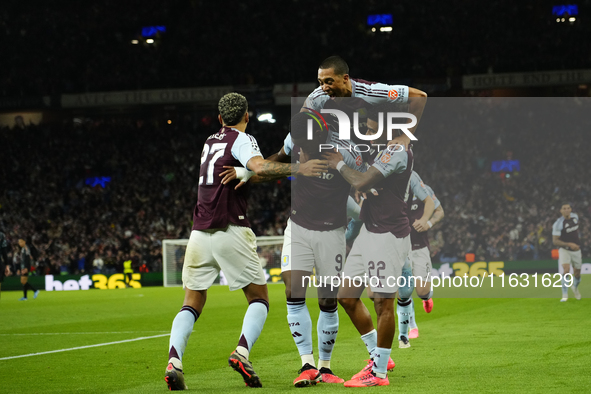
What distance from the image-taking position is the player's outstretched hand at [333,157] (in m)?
5.86

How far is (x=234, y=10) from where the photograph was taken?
122ft

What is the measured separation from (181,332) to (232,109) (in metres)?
1.88

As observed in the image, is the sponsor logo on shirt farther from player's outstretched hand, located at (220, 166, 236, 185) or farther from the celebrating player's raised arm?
player's outstretched hand, located at (220, 166, 236, 185)

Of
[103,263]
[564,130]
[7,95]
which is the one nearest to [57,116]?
[7,95]

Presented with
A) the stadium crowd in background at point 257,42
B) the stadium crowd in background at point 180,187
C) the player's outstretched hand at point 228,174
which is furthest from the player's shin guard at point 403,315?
the stadium crowd in background at point 257,42

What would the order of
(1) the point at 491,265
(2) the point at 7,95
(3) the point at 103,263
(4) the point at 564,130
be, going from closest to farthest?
1. (1) the point at 491,265
2. (3) the point at 103,263
3. (4) the point at 564,130
4. (2) the point at 7,95

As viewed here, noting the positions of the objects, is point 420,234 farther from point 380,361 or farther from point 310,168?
point 310,168

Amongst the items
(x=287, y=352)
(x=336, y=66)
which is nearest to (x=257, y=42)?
(x=287, y=352)

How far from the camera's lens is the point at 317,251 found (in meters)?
6.20

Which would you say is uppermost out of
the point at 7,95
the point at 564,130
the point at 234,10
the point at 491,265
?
the point at 234,10

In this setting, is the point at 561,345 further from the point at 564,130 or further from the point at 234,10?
the point at 234,10

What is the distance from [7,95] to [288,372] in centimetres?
3402

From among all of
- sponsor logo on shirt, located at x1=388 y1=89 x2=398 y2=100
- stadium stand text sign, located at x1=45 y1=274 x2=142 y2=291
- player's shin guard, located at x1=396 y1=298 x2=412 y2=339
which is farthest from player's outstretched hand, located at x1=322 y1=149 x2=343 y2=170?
stadium stand text sign, located at x1=45 y1=274 x2=142 y2=291

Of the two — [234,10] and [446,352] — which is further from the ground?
[234,10]
